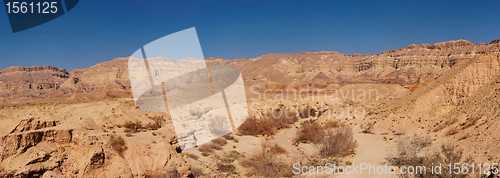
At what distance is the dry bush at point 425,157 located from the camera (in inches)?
412

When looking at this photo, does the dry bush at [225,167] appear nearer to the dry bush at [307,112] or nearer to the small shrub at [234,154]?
the small shrub at [234,154]

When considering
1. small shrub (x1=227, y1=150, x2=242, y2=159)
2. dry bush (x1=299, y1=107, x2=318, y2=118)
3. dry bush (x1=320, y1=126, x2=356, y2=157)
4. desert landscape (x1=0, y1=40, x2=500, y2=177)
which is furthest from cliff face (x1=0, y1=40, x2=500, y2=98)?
small shrub (x1=227, y1=150, x2=242, y2=159)

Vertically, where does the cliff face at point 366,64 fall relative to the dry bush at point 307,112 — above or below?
above

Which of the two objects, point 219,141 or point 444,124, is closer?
point 219,141

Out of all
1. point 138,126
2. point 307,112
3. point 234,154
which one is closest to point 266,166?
point 234,154

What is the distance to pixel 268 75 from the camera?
4535 inches

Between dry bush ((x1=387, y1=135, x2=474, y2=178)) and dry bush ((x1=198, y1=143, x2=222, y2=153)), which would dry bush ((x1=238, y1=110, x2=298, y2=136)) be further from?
dry bush ((x1=387, y1=135, x2=474, y2=178))

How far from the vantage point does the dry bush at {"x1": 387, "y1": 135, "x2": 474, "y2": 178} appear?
10461 millimetres

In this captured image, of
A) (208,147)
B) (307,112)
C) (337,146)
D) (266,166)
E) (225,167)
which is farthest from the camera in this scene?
(307,112)

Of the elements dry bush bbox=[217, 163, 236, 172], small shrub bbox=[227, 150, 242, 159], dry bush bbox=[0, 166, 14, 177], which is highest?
dry bush bbox=[0, 166, 14, 177]

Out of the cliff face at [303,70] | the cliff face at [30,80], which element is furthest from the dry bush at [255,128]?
the cliff face at [30,80]

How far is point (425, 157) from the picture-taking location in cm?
1243

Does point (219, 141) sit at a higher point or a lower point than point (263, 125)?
higher

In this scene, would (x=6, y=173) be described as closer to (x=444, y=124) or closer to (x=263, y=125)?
(x=444, y=124)
